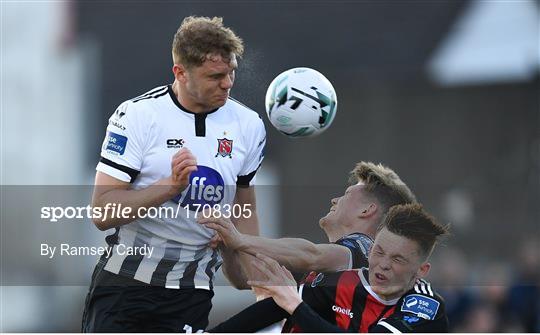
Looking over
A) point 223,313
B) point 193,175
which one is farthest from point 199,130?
point 223,313

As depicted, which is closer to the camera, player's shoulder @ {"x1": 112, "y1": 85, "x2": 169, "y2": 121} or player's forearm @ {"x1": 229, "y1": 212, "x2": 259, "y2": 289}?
player's shoulder @ {"x1": 112, "y1": 85, "x2": 169, "y2": 121}

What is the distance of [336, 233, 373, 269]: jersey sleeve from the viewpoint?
161 inches

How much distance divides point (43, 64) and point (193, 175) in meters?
2.93

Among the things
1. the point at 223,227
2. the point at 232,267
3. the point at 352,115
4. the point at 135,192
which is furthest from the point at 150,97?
the point at 352,115

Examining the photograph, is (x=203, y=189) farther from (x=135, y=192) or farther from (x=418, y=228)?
(x=418, y=228)

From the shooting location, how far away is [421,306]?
3.69 meters

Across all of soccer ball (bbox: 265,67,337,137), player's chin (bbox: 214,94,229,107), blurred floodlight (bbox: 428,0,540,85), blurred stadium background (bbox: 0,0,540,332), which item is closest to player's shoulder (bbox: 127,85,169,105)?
player's chin (bbox: 214,94,229,107)

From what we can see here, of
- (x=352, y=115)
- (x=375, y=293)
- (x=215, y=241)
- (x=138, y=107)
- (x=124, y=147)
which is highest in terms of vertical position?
(x=352, y=115)

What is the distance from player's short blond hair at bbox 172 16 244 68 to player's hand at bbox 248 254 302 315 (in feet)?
2.92

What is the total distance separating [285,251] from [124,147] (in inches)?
35.5

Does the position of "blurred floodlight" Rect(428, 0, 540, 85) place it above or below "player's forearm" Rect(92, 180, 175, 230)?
above

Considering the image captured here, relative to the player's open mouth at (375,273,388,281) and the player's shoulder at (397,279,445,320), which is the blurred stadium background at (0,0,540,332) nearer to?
the player's open mouth at (375,273,388,281)

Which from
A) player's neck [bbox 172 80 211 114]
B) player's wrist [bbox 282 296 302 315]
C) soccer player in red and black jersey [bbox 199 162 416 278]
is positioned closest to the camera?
player's wrist [bbox 282 296 302 315]

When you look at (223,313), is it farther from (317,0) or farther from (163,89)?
(317,0)
